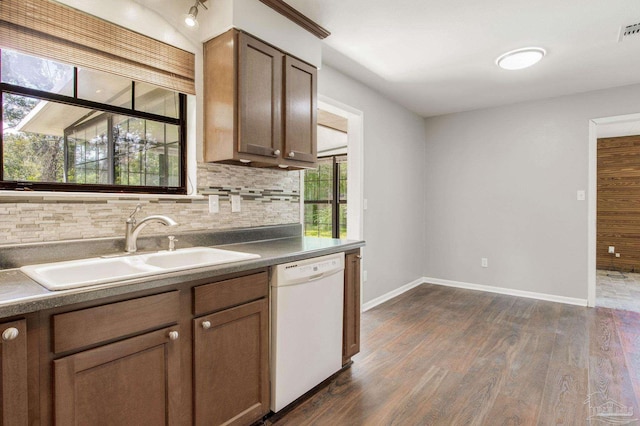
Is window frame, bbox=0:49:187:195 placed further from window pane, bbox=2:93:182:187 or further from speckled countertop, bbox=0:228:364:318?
speckled countertop, bbox=0:228:364:318

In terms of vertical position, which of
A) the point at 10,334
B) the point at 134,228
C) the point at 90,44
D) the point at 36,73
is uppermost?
the point at 90,44

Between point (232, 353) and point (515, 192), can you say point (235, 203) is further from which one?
point (515, 192)

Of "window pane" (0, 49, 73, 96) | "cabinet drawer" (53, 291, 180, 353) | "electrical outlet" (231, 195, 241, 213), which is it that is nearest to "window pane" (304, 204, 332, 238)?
"electrical outlet" (231, 195, 241, 213)

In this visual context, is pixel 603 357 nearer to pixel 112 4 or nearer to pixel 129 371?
pixel 129 371

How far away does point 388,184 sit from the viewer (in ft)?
13.3

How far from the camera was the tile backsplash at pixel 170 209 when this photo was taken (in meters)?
1.47

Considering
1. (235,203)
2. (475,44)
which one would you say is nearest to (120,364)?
(235,203)

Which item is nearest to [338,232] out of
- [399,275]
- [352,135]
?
[399,275]

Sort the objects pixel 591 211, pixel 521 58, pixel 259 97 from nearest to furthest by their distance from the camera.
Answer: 1. pixel 259 97
2. pixel 521 58
3. pixel 591 211

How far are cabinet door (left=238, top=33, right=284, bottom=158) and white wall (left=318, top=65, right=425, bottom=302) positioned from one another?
996 mm

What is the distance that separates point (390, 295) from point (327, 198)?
2712 mm

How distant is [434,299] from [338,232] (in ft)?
8.37
